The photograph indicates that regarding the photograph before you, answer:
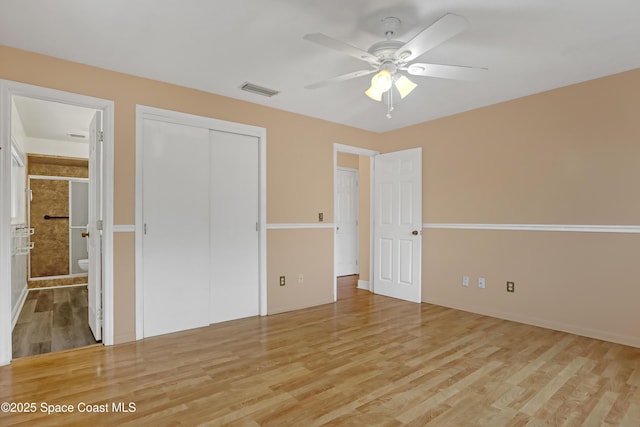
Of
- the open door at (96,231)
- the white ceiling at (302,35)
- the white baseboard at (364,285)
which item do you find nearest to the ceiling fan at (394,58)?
the white ceiling at (302,35)

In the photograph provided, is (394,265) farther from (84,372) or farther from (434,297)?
(84,372)

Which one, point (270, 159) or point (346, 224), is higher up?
point (270, 159)

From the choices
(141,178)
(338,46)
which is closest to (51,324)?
(141,178)

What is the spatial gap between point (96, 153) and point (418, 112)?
11.6 feet

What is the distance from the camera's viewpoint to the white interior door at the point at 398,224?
467 centimetres

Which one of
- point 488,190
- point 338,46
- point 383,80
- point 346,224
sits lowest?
point 346,224

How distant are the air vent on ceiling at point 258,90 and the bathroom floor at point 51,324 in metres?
2.76

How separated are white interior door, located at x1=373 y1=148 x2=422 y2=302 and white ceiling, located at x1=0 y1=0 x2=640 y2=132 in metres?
1.46

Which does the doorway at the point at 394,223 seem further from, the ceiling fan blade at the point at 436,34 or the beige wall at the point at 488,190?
the ceiling fan blade at the point at 436,34

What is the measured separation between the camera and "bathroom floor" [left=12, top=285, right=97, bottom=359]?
3023 millimetres

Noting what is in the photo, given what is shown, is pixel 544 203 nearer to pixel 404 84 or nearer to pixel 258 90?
pixel 404 84

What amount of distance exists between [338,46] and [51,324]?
393cm

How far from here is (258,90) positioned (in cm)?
354

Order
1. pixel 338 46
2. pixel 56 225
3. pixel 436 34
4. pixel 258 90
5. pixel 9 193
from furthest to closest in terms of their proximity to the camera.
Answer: pixel 56 225 → pixel 258 90 → pixel 9 193 → pixel 338 46 → pixel 436 34
